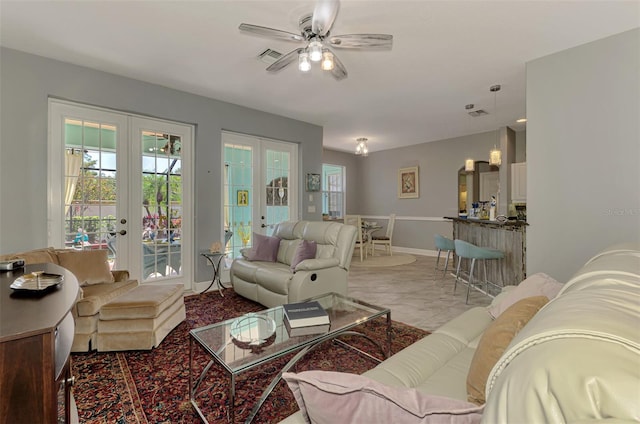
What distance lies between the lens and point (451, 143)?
21.9 ft

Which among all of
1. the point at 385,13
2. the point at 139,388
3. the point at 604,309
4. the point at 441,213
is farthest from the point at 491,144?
the point at 139,388

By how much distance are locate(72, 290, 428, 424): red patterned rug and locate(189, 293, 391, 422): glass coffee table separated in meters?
0.09

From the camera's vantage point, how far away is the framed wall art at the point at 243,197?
460cm

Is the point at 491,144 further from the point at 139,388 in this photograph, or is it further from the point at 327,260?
the point at 139,388

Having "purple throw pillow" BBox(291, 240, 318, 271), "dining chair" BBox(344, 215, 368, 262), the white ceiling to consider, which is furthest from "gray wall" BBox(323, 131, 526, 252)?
"purple throw pillow" BBox(291, 240, 318, 271)

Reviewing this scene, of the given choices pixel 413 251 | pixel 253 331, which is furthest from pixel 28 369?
pixel 413 251

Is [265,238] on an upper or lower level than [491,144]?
lower

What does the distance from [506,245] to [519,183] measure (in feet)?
6.34

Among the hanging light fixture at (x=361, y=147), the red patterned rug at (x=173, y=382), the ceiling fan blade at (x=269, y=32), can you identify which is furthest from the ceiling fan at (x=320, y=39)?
the hanging light fixture at (x=361, y=147)

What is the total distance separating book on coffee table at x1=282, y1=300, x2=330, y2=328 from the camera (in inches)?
71.1

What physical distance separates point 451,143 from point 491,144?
86 centimetres

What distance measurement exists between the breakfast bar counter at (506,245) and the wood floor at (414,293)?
37 cm

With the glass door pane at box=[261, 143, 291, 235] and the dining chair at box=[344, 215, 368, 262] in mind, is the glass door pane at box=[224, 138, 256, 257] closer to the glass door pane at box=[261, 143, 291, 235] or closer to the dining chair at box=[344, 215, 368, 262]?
the glass door pane at box=[261, 143, 291, 235]

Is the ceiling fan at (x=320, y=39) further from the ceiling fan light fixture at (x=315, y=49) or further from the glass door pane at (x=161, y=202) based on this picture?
the glass door pane at (x=161, y=202)
